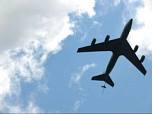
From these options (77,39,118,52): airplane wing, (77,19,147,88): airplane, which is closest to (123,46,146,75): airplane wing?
(77,19,147,88): airplane

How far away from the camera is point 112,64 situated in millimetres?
193750

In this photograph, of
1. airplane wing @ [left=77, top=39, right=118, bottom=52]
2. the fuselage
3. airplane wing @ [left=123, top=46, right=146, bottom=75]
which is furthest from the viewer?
airplane wing @ [left=123, top=46, right=146, bottom=75]

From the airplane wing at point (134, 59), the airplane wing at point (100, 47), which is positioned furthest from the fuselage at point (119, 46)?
the airplane wing at point (134, 59)

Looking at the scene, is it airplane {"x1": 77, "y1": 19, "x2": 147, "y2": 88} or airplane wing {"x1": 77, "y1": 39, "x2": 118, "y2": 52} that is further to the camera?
airplane wing {"x1": 77, "y1": 39, "x2": 118, "y2": 52}

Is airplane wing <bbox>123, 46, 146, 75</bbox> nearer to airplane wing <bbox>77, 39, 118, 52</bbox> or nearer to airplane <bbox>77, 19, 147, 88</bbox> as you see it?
airplane <bbox>77, 19, 147, 88</bbox>

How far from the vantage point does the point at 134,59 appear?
197 m

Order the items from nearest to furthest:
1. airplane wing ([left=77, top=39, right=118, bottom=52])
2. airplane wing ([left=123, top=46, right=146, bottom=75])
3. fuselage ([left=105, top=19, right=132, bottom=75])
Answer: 1. fuselage ([left=105, top=19, right=132, bottom=75])
2. airplane wing ([left=77, top=39, right=118, bottom=52])
3. airplane wing ([left=123, top=46, right=146, bottom=75])

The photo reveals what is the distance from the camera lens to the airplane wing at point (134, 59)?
193 meters

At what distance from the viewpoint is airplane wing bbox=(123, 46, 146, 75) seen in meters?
193

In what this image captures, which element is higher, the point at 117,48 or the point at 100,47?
the point at 100,47

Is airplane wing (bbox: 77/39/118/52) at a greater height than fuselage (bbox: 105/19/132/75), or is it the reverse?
airplane wing (bbox: 77/39/118/52)

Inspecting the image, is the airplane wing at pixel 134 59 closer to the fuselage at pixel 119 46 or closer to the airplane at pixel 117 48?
the airplane at pixel 117 48

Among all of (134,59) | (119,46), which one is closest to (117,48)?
(119,46)

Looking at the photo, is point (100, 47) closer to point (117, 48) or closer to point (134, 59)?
point (117, 48)
